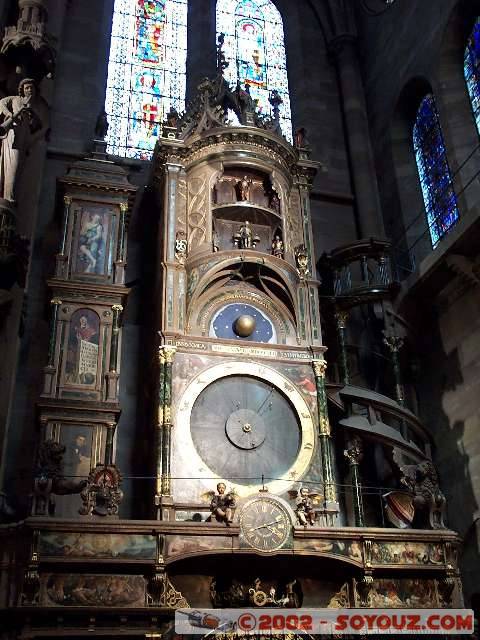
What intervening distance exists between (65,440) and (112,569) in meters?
2.64

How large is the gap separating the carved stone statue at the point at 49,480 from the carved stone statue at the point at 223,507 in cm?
161

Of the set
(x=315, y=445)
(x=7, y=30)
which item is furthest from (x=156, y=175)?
(x=315, y=445)

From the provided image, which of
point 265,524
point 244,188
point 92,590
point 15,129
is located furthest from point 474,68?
point 92,590

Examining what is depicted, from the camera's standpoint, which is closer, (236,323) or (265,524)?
(265,524)

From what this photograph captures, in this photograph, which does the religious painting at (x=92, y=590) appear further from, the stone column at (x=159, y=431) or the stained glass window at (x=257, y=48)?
the stained glass window at (x=257, y=48)

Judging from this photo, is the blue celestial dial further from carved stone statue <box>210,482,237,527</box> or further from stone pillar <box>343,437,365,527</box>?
carved stone statue <box>210,482,237,527</box>

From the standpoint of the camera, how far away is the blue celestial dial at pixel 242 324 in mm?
12047

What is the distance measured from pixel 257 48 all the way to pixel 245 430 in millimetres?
10950

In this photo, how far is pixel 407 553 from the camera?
10.0m

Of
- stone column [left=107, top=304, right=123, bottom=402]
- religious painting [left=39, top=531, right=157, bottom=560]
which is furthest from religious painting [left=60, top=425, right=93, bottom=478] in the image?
religious painting [left=39, top=531, right=157, bottom=560]

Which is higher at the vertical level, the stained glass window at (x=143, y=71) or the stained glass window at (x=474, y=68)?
the stained glass window at (x=143, y=71)

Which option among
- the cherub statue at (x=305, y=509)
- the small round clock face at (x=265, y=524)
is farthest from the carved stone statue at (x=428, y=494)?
the small round clock face at (x=265, y=524)

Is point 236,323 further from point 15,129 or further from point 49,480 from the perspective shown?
point 15,129

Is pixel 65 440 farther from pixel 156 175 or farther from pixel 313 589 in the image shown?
pixel 156 175
